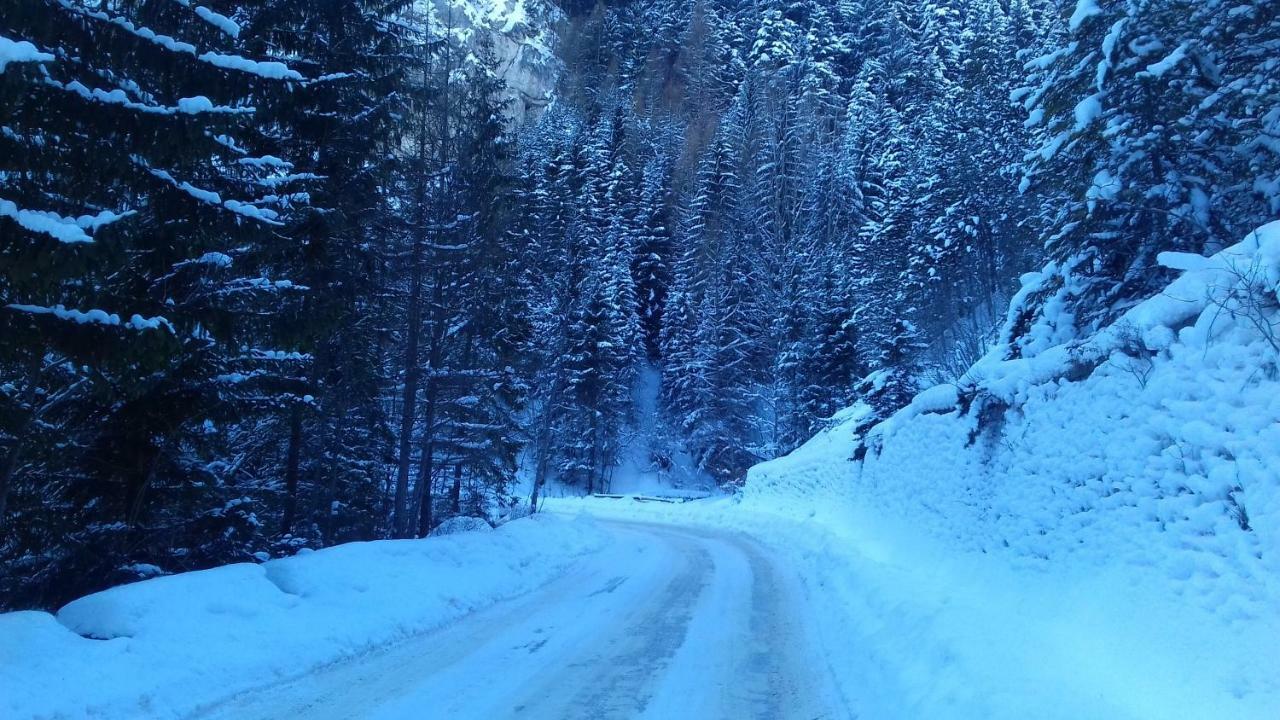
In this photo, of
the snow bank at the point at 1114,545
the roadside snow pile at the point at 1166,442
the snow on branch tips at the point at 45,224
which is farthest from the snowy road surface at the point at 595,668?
the snow on branch tips at the point at 45,224

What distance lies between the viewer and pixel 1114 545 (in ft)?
19.9

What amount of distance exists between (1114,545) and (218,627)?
782cm

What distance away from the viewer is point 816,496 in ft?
69.6

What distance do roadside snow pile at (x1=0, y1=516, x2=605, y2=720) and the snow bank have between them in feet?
15.9

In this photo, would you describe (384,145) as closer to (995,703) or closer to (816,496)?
(995,703)

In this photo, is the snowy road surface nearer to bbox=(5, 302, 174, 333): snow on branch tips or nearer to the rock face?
bbox=(5, 302, 174, 333): snow on branch tips

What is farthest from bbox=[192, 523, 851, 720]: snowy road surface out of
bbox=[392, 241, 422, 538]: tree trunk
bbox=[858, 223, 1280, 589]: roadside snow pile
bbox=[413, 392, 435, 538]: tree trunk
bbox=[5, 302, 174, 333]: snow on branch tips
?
bbox=[413, 392, 435, 538]: tree trunk

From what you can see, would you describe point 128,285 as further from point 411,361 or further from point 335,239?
point 411,361

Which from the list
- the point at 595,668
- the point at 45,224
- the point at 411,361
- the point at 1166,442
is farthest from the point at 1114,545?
the point at 411,361

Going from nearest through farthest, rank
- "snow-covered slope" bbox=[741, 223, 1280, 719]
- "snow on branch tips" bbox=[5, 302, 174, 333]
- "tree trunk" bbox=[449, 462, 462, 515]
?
"snow-covered slope" bbox=[741, 223, 1280, 719] < "snow on branch tips" bbox=[5, 302, 174, 333] < "tree trunk" bbox=[449, 462, 462, 515]

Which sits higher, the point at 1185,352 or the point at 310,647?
the point at 1185,352

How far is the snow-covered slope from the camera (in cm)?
451

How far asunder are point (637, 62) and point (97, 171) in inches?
3124

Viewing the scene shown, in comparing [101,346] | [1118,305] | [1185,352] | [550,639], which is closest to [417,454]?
[550,639]
